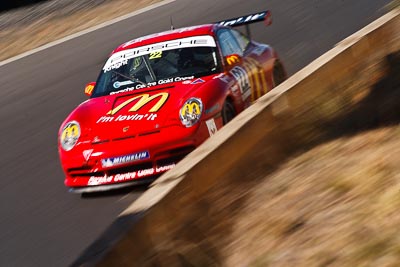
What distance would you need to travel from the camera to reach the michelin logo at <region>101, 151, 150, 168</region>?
23.3 feet

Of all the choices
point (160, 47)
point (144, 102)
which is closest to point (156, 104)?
point (144, 102)

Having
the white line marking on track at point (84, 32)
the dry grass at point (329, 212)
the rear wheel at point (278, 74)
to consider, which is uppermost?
the dry grass at point (329, 212)

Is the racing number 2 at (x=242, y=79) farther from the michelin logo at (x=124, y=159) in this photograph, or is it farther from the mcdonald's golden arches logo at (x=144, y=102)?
the michelin logo at (x=124, y=159)

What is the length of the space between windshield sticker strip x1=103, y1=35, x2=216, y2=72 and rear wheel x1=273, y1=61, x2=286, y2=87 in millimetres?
1316

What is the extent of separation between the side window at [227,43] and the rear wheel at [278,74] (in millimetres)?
709

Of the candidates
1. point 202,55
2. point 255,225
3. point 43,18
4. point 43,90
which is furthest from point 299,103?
point 43,18

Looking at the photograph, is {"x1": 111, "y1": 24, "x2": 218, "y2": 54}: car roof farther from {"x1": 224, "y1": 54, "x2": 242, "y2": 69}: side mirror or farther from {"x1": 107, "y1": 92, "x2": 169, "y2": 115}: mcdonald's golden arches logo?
{"x1": 107, "y1": 92, "x2": 169, "y2": 115}: mcdonald's golden arches logo

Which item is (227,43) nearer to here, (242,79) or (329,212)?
(242,79)

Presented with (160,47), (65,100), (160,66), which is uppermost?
(160,47)

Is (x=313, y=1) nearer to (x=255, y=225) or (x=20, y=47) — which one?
(x=20, y=47)

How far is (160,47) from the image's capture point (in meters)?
8.52

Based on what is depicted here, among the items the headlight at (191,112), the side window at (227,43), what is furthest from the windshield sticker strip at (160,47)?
the headlight at (191,112)

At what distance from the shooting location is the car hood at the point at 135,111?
7.32m

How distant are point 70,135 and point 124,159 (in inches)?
29.6
